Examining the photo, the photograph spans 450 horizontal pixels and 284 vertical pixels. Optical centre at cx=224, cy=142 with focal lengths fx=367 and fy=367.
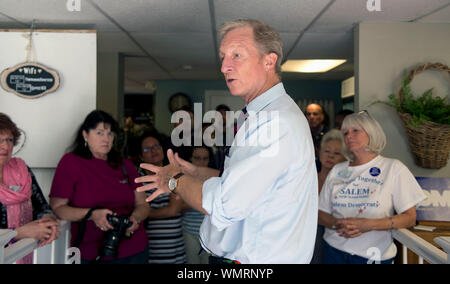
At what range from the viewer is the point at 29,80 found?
250 cm

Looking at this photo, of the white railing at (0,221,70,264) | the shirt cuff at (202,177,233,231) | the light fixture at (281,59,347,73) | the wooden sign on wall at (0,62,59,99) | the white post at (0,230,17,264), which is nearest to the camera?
the shirt cuff at (202,177,233,231)

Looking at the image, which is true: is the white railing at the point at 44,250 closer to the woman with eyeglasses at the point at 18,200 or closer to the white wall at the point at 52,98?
the woman with eyeglasses at the point at 18,200

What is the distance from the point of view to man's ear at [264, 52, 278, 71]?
3.72ft

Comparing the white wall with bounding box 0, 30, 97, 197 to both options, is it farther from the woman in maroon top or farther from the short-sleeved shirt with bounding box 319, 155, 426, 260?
the short-sleeved shirt with bounding box 319, 155, 426, 260

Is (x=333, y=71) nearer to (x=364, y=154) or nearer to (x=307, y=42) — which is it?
(x=307, y=42)

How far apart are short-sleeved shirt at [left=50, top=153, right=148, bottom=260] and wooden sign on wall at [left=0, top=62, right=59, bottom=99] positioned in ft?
2.63

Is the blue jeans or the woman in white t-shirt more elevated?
the woman in white t-shirt

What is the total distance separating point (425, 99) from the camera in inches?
91.7

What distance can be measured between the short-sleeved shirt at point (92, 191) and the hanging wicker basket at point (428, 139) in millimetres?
1803

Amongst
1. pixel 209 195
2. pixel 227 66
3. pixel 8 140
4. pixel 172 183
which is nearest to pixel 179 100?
pixel 8 140

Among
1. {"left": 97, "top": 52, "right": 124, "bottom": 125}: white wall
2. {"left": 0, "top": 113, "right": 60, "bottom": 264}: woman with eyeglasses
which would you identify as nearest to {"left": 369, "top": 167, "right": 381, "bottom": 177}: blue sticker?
{"left": 0, "top": 113, "right": 60, "bottom": 264}: woman with eyeglasses

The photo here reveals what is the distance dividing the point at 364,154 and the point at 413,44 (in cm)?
115

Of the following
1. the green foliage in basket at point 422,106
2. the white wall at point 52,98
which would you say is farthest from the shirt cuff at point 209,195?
the white wall at point 52,98

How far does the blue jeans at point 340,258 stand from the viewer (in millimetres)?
1775
